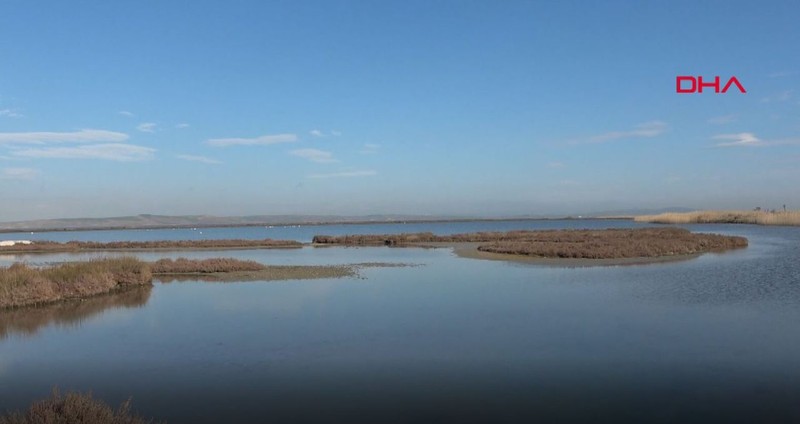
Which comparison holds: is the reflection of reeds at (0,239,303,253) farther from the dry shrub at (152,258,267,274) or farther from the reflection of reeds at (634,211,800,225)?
the reflection of reeds at (634,211,800,225)

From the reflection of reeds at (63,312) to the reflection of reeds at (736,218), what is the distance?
224 ft

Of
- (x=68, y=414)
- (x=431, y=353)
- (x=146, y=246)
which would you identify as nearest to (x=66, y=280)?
(x=431, y=353)

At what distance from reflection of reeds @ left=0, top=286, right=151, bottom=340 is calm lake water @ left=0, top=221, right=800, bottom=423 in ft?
0.25

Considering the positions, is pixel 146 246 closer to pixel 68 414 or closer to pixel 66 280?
pixel 66 280

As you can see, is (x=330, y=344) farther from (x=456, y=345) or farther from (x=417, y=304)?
(x=417, y=304)

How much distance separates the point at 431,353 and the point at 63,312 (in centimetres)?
1162

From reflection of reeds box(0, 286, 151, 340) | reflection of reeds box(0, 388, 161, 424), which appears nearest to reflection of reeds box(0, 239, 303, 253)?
reflection of reeds box(0, 286, 151, 340)

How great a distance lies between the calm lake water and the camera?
7.94 m

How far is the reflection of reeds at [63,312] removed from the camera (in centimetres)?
1474

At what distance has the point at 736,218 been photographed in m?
80.1

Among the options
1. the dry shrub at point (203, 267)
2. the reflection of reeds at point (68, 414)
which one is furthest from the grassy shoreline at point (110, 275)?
the reflection of reeds at point (68, 414)

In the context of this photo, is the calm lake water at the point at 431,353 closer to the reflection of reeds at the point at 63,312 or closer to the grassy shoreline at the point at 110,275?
the reflection of reeds at the point at 63,312

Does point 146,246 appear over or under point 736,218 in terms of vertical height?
under

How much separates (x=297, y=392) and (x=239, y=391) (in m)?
0.87
